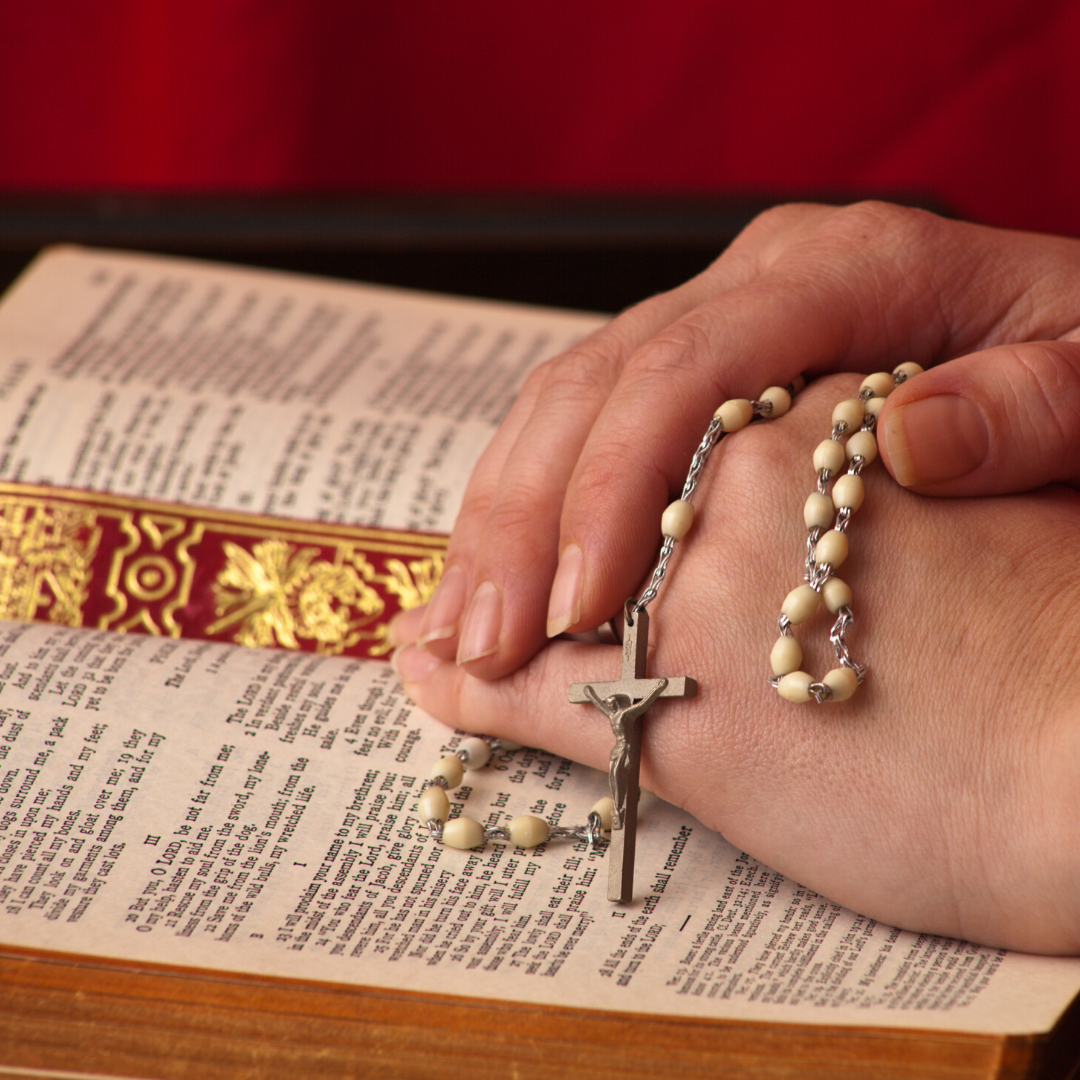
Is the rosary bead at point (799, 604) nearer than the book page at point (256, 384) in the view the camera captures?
Yes

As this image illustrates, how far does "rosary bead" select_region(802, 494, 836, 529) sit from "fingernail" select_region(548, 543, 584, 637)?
13cm

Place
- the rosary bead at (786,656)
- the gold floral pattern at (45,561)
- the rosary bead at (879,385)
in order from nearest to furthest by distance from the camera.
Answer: the rosary bead at (786,656) < the rosary bead at (879,385) < the gold floral pattern at (45,561)

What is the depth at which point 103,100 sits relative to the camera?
217cm

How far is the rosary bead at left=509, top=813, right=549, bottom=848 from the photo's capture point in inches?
27.0

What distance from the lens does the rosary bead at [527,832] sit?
0.69 meters

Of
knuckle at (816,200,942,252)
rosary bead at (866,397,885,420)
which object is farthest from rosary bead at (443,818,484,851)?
knuckle at (816,200,942,252)

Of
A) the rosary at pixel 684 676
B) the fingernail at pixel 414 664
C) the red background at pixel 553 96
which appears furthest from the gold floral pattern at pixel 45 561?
the red background at pixel 553 96

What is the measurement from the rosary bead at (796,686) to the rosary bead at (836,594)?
0.04 m

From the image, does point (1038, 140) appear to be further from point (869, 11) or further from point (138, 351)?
point (138, 351)

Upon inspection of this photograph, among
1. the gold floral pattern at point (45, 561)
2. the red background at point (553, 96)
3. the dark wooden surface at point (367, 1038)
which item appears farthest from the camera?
the red background at point (553, 96)

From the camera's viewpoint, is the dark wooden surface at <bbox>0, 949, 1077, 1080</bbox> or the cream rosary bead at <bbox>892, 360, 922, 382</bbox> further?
the cream rosary bead at <bbox>892, 360, 922, 382</bbox>

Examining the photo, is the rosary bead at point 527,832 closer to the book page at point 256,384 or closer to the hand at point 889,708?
the hand at point 889,708

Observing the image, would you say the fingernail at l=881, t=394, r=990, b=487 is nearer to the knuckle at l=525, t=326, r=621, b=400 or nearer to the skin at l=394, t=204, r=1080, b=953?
the skin at l=394, t=204, r=1080, b=953

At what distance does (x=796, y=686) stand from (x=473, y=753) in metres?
0.22
